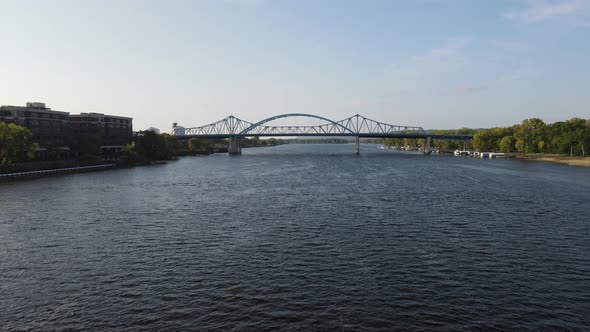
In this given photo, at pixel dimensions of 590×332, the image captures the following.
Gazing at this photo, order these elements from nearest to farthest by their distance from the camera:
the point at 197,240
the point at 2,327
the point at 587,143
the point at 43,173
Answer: the point at 2,327
the point at 197,240
the point at 43,173
the point at 587,143

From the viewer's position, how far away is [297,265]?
3409 centimetres

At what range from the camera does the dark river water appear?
24.7 m

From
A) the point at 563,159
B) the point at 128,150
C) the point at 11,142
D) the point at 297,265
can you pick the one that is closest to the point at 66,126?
the point at 128,150

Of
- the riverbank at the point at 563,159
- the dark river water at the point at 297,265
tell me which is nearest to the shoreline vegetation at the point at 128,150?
the riverbank at the point at 563,159

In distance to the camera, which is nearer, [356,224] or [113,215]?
[356,224]

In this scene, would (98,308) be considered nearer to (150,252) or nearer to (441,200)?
(150,252)

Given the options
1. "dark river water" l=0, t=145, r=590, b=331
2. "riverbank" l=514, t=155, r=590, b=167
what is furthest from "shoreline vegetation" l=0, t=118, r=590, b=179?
"dark river water" l=0, t=145, r=590, b=331

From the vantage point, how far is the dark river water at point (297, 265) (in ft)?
81.1

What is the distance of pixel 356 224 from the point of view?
162 ft

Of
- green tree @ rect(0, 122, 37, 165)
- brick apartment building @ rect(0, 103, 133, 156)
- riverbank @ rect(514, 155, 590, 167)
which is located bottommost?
riverbank @ rect(514, 155, 590, 167)

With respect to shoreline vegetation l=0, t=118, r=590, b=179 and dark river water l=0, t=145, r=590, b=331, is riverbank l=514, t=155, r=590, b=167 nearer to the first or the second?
shoreline vegetation l=0, t=118, r=590, b=179

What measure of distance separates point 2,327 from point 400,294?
1007 inches

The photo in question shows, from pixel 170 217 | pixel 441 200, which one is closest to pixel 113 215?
pixel 170 217

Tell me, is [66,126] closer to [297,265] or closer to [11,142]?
[11,142]
